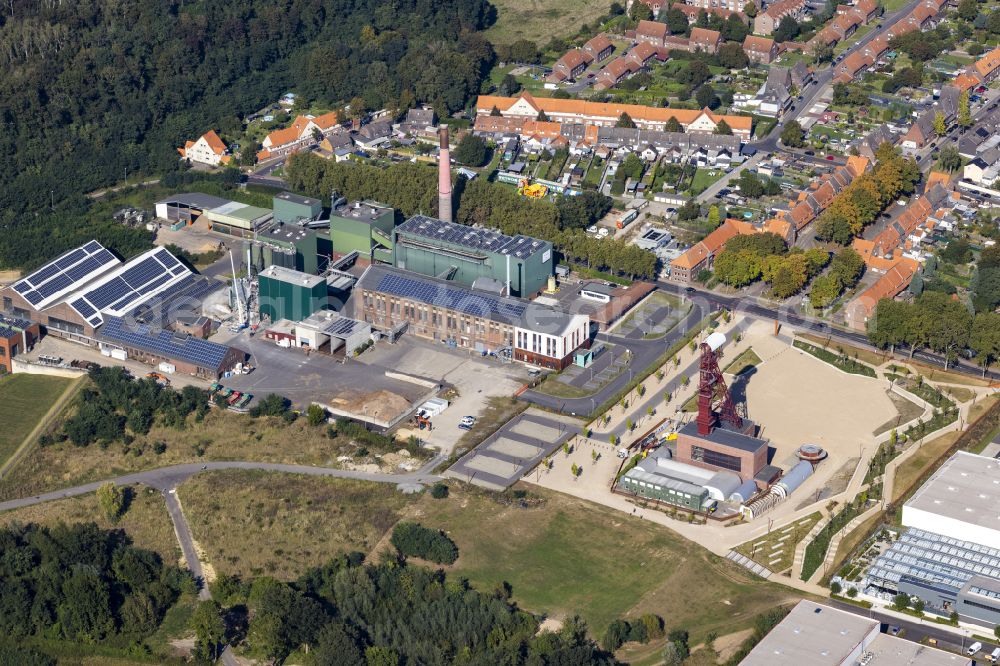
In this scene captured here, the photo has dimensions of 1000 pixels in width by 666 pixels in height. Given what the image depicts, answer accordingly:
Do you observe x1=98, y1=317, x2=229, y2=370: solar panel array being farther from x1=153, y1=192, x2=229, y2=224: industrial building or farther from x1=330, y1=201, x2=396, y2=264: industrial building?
x1=153, y1=192, x2=229, y2=224: industrial building

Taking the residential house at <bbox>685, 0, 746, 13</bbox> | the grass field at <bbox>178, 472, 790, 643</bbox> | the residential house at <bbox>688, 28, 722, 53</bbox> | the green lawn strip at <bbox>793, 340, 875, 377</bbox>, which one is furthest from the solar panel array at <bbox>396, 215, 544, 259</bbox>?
the residential house at <bbox>685, 0, 746, 13</bbox>

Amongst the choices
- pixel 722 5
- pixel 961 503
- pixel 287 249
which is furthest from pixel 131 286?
pixel 722 5

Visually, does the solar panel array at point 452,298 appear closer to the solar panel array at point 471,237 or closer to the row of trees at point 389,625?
the solar panel array at point 471,237

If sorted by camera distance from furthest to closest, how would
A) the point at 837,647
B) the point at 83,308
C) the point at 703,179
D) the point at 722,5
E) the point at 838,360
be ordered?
the point at 722,5 → the point at 703,179 → the point at 83,308 → the point at 838,360 → the point at 837,647

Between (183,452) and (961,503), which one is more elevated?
(961,503)

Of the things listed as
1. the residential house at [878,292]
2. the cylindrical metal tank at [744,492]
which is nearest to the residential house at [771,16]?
the residential house at [878,292]

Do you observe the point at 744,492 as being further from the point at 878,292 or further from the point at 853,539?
the point at 878,292

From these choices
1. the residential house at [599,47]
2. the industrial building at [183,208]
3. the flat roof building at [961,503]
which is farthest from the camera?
the residential house at [599,47]
